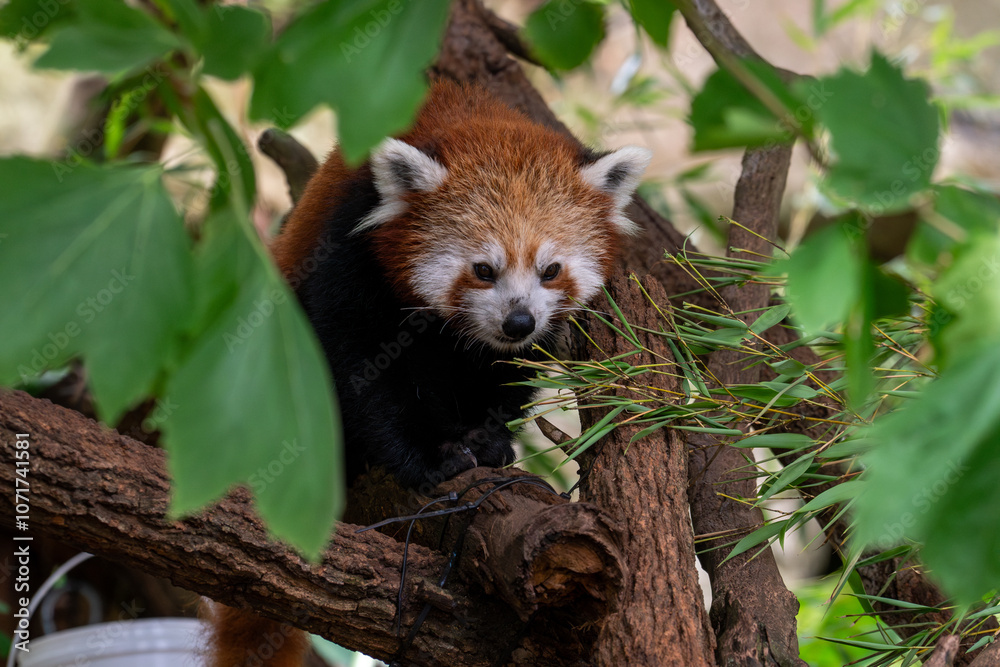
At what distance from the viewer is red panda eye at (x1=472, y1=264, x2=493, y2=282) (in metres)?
2.69

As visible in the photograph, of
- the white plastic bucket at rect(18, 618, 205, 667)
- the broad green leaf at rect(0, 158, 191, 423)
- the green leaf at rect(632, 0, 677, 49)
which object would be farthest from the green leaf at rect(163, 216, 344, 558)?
the white plastic bucket at rect(18, 618, 205, 667)

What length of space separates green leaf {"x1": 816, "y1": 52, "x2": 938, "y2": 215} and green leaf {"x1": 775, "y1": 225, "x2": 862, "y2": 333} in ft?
0.13

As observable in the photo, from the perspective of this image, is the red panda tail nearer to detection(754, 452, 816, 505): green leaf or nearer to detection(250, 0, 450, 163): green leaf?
detection(754, 452, 816, 505): green leaf

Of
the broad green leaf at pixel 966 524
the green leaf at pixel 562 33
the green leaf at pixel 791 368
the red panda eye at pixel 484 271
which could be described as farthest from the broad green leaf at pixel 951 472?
the red panda eye at pixel 484 271

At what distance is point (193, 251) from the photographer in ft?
2.24

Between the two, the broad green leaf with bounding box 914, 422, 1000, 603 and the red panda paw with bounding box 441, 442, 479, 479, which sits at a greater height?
the broad green leaf with bounding box 914, 422, 1000, 603

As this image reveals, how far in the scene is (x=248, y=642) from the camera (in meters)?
2.72

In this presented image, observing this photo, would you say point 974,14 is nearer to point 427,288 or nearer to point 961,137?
point 961,137

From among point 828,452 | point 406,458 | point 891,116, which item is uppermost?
point 891,116

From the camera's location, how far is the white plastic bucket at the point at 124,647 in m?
2.92

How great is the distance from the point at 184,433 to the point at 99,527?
1554 mm

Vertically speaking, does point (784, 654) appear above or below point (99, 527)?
above

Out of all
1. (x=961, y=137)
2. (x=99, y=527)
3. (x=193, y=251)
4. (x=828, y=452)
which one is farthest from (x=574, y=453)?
(x=961, y=137)

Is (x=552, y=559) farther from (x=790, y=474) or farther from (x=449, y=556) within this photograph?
(x=790, y=474)
